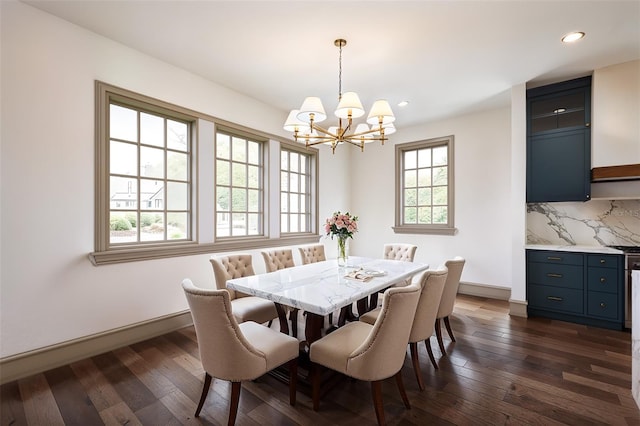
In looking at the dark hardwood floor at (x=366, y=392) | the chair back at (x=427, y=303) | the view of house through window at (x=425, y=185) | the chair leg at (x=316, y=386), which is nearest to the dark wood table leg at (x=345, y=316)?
the dark hardwood floor at (x=366, y=392)

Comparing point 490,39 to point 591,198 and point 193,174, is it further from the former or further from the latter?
point 193,174

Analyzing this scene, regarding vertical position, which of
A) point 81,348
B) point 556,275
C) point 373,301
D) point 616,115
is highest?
point 616,115

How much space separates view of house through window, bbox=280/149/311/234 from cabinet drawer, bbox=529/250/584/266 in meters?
3.33

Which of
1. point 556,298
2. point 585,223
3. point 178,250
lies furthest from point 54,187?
point 585,223

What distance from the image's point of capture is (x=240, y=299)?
2.96 metres

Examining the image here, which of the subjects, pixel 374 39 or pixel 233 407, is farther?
pixel 374 39

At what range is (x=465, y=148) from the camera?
15.6 feet

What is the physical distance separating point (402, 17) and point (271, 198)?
2840 millimetres

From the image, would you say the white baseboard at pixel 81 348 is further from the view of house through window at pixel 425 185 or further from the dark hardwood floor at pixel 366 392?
the view of house through window at pixel 425 185

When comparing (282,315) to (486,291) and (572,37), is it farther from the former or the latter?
(572,37)

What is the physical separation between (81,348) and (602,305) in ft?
17.5

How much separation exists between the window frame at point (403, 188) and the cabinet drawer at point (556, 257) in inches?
49.1

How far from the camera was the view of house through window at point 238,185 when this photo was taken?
13.0ft

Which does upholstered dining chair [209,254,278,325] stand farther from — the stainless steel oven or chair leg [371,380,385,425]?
the stainless steel oven
